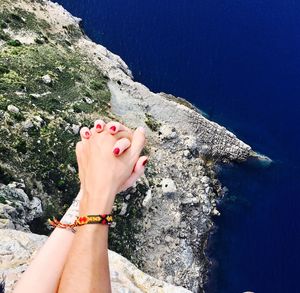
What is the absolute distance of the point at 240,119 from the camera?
66.6 metres

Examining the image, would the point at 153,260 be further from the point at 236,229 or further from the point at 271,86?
the point at 271,86

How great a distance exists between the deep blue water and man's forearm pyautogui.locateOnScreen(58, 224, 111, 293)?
1628 inches

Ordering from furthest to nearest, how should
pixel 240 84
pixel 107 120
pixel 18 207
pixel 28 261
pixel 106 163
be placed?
pixel 240 84, pixel 107 120, pixel 18 207, pixel 28 261, pixel 106 163

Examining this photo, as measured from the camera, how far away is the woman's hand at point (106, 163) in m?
9.23

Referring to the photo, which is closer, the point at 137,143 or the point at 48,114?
the point at 137,143

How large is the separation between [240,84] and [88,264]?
65.6 m

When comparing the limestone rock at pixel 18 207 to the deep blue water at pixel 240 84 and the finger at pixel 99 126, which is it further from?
the finger at pixel 99 126

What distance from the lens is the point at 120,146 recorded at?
999cm

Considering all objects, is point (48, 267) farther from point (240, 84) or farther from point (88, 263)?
point (240, 84)

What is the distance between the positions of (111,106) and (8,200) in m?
24.3

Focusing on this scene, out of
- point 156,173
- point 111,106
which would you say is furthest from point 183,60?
point 156,173

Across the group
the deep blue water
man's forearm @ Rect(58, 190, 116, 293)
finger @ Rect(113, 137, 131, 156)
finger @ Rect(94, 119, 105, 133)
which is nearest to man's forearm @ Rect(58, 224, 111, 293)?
man's forearm @ Rect(58, 190, 116, 293)

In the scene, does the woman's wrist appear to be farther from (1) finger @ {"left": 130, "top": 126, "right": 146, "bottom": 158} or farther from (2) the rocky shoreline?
(2) the rocky shoreline

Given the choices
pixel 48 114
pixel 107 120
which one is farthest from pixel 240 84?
pixel 48 114
